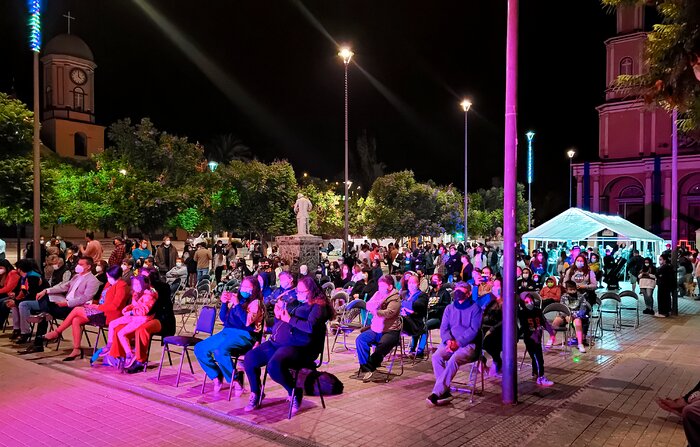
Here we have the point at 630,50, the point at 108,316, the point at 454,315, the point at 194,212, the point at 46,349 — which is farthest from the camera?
the point at 630,50

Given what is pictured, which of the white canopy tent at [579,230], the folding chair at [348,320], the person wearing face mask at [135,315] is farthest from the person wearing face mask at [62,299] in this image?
the white canopy tent at [579,230]

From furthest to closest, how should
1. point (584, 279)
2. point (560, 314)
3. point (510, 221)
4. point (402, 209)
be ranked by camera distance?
point (402, 209) → point (584, 279) → point (560, 314) → point (510, 221)

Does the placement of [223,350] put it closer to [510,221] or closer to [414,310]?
[414,310]

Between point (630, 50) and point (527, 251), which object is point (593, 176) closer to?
point (630, 50)

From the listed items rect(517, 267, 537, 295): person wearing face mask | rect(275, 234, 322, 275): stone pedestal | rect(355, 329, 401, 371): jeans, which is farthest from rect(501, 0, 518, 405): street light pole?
rect(275, 234, 322, 275): stone pedestal

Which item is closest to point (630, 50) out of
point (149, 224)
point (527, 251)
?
point (527, 251)

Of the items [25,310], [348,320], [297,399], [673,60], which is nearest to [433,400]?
[297,399]

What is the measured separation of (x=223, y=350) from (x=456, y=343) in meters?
2.92

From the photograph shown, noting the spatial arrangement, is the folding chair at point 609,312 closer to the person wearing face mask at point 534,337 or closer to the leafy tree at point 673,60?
the person wearing face mask at point 534,337

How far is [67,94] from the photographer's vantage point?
2168 inches

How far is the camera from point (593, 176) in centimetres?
4806

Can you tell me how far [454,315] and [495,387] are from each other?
1.26m

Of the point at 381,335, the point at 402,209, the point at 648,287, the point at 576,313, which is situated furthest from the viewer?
the point at 402,209

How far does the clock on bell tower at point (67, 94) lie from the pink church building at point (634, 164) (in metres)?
48.7
